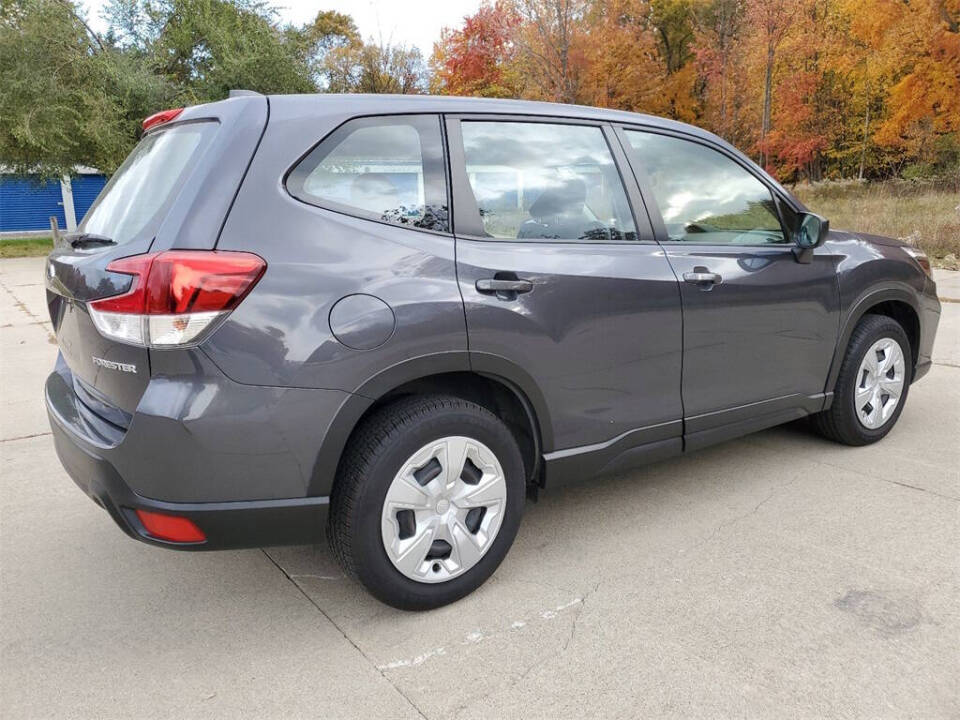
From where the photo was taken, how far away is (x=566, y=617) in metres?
2.61

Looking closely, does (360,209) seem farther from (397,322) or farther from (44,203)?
(44,203)

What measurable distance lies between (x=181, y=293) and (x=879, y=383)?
12.2 ft

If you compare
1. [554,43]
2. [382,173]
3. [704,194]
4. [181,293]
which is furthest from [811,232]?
[554,43]

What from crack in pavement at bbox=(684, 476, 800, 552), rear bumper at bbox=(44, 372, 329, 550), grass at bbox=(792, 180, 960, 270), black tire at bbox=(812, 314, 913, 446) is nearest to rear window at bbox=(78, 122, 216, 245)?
rear bumper at bbox=(44, 372, 329, 550)

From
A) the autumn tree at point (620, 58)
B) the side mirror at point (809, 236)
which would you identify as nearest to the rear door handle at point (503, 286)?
the side mirror at point (809, 236)

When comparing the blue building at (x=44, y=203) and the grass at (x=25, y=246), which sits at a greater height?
the blue building at (x=44, y=203)

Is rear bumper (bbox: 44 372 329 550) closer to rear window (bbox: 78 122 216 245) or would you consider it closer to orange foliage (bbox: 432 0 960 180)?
rear window (bbox: 78 122 216 245)

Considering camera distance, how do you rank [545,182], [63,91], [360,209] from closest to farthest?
[360,209] → [545,182] → [63,91]

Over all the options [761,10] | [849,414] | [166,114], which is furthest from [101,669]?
[761,10]

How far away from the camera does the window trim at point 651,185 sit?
3.19 meters

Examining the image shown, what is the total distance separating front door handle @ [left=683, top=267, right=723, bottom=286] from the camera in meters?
3.15

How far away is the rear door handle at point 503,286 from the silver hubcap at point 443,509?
1.73ft

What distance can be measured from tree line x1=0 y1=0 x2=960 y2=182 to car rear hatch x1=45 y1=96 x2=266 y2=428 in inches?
A: 678

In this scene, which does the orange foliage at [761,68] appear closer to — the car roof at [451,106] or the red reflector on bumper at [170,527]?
the car roof at [451,106]
